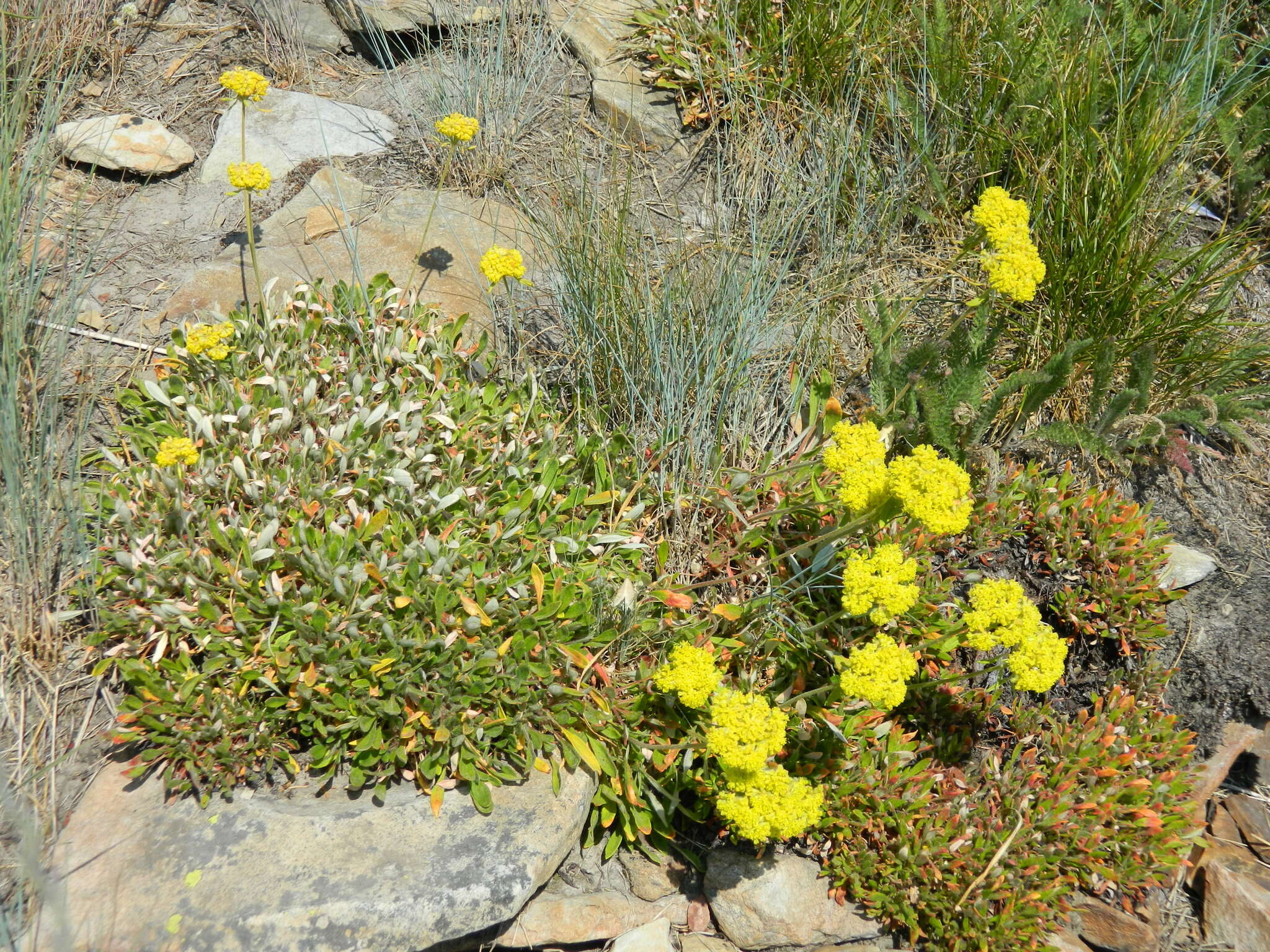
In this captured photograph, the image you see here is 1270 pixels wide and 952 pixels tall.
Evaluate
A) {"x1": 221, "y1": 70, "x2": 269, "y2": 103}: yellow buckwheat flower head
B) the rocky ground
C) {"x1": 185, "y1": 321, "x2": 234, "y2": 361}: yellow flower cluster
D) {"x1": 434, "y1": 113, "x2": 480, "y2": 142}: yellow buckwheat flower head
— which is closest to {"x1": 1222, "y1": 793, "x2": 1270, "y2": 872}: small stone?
the rocky ground

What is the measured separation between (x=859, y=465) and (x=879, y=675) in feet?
1.73

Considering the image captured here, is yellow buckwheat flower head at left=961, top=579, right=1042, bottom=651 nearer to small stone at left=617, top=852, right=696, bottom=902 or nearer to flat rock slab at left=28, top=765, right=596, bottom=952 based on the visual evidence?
small stone at left=617, top=852, right=696, bottom=902

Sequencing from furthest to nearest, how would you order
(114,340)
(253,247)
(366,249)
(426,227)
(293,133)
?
(293,133), (366,249), (426,227), (114,340), (253,247)

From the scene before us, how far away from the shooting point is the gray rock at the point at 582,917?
8.69 ft

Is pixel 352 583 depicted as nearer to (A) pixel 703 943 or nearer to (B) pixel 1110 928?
(A) pixel 703 943

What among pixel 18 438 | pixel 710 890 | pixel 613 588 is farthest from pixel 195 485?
pixel 710 890

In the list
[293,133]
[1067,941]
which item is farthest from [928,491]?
[293,133]

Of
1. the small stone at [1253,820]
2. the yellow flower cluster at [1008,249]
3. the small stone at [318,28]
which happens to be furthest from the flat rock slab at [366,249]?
the small stone at [1253,820]

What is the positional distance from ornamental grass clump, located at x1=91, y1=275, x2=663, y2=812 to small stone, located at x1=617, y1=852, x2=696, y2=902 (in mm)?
169

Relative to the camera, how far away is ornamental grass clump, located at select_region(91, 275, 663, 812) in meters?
2.59

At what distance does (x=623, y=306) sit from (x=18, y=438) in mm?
1987

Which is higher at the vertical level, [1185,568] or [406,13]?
[406,13]

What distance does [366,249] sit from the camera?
3.85 m

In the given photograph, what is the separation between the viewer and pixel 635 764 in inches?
109
